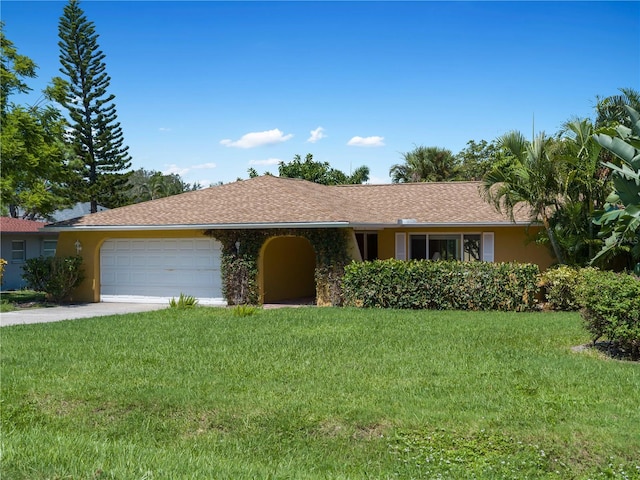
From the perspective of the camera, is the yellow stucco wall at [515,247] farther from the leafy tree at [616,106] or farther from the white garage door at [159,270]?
the white garage door at [159,270]

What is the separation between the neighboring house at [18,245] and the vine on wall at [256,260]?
38.8 feet

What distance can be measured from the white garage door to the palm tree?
893 cm

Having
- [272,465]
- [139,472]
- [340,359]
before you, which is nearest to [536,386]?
[340,359]

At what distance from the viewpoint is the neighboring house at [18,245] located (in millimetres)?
28109

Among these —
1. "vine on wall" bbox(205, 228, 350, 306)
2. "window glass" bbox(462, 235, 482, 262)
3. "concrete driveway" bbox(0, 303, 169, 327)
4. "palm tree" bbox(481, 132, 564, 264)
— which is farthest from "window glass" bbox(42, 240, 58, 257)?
"palm tree" bbox(481, 132, 564, 264)

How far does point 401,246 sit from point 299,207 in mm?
3807

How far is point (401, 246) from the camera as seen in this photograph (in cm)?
2130

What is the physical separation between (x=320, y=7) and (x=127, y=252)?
1083cm

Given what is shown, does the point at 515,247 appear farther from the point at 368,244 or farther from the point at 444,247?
the point at 368,244

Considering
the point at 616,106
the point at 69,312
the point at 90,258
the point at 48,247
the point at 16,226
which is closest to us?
the point at 616,106

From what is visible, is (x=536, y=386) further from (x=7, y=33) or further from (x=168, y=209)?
(x=7, y=33)

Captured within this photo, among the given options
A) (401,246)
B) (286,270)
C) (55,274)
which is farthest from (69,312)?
(401,246)

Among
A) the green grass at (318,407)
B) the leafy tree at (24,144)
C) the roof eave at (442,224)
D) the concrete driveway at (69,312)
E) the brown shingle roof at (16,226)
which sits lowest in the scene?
the green grass at (318,407)

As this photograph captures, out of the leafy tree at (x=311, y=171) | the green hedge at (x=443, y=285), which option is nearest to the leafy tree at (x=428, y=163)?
the leafy tree at (x=311, y=171)
